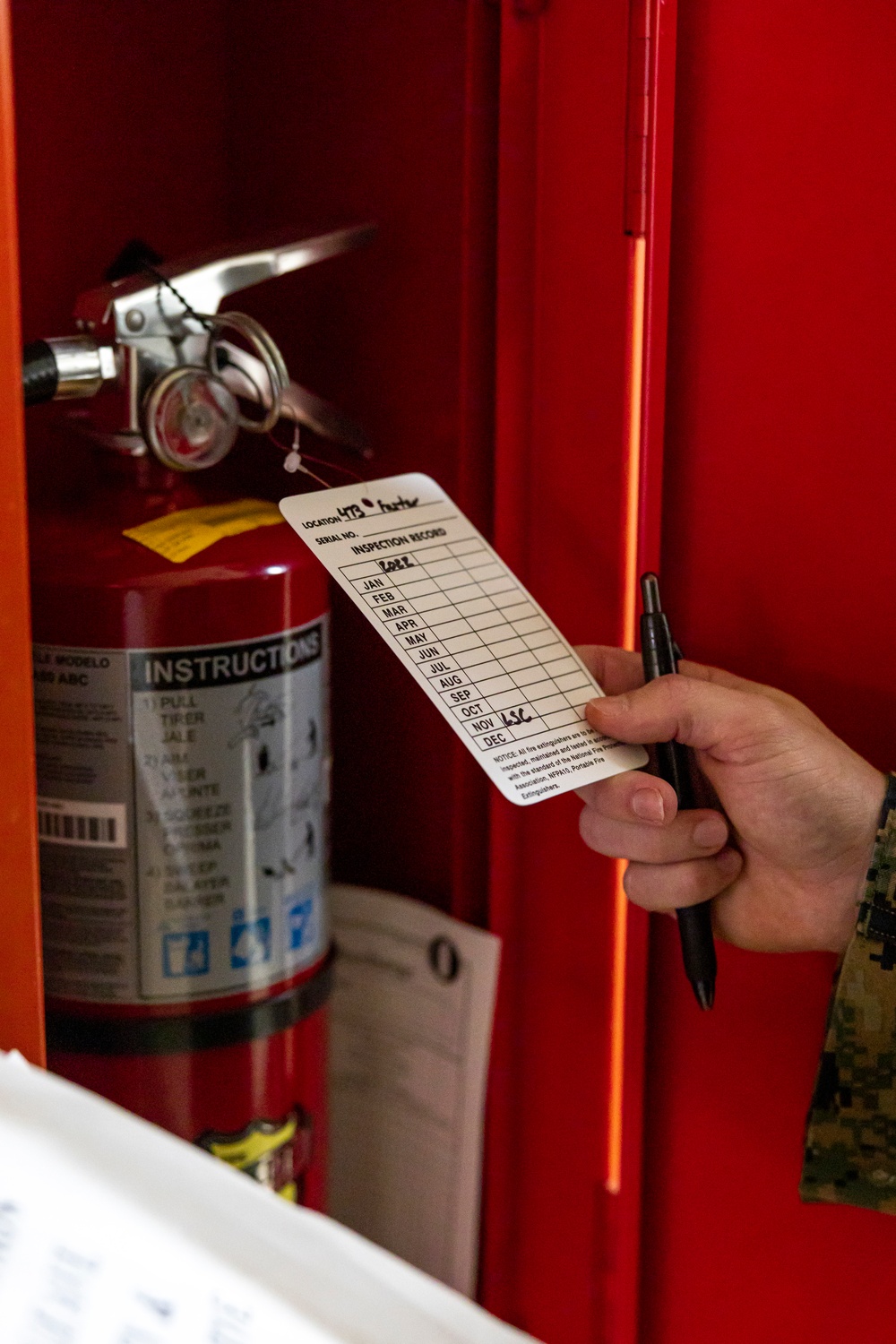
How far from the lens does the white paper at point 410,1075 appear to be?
0.97 metres

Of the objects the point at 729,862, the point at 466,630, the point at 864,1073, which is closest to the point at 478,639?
the point at 466,630

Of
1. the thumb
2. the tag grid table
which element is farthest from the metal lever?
the thumb

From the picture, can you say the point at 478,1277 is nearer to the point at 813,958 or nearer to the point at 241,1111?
the point at 241,1111

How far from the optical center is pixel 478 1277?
996 mm

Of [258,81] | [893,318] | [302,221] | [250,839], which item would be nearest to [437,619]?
[250,839]

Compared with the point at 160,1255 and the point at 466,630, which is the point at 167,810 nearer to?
the point at 466,630

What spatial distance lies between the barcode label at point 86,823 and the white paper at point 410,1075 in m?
0.29

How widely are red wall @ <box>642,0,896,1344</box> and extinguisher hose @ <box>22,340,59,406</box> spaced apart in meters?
0.36

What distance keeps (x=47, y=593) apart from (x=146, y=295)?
0.18 meters

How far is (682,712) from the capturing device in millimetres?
745

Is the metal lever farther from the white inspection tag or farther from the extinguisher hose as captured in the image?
the white inspection tag

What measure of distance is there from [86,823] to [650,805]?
31cm

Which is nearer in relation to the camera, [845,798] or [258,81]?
[845,798]

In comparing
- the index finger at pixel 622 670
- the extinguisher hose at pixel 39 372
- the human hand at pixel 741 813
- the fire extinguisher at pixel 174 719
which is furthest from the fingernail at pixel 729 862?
the extinguisher hose at pixel 39 372
